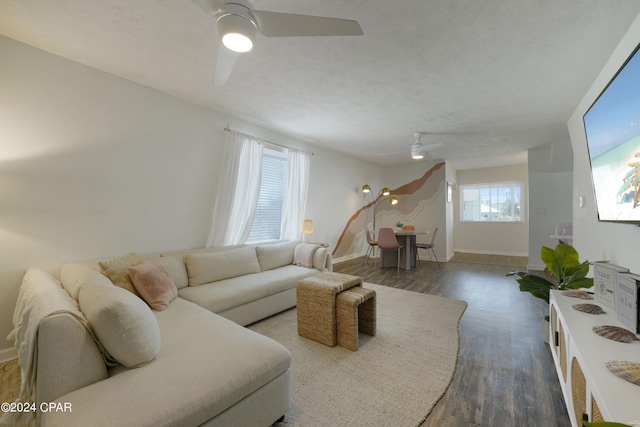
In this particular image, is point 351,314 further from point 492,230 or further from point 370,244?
point 492,230

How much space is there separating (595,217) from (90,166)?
4.96 meters

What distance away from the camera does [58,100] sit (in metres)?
2.23

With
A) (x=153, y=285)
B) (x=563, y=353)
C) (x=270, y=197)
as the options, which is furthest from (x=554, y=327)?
(x=270, y=197)

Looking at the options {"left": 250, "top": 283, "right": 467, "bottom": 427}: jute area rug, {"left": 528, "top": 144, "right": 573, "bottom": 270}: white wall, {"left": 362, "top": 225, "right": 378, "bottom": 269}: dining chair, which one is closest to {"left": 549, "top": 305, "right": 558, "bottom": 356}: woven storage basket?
{"left": 250, "top": 283, "right": 467, "bottom": 427}: jute area rug

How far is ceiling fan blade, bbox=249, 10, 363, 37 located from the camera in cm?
129

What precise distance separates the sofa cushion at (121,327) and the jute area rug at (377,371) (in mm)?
917

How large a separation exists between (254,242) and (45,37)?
9.63ft

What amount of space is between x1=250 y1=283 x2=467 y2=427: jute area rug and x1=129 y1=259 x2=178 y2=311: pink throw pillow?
95 centimetres

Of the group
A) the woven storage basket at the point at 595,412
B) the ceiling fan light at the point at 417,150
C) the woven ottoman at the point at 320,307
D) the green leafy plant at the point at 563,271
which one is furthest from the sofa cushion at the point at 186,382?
the ceiling fan light at the point at 417,150

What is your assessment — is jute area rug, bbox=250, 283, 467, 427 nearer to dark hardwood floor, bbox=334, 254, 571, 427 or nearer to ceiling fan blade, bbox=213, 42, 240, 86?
dark hardwood floor, bbox=334, 254, 571, 427

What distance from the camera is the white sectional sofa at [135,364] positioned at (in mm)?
1007

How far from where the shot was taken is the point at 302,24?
1.34 metres

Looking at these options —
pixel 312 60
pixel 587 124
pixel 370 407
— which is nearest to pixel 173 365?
pixel 370 407

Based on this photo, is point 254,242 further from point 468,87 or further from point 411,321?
point 468,87
